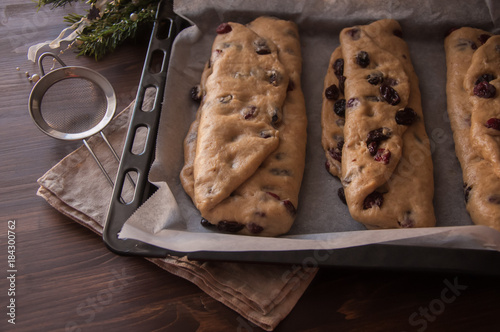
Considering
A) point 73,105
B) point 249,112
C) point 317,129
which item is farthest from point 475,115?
point 73,105

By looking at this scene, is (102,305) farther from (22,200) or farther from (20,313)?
(22,200)

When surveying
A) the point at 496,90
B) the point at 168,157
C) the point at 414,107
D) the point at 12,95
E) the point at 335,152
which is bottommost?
the point at 12,95

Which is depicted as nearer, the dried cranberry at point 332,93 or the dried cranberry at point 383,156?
the dried cranberry at point 383,156

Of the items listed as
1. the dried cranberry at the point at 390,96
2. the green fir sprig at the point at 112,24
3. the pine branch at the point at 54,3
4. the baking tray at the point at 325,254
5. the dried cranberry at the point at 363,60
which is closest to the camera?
the baking tray at the point at 325,254

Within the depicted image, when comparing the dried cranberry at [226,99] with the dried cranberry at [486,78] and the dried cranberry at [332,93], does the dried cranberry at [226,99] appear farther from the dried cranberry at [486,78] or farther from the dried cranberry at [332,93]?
the dried cranberry at [486,78]

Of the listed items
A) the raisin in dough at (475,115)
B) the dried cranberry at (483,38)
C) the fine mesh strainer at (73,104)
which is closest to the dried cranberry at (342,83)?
the raisin in dough at (475,115)

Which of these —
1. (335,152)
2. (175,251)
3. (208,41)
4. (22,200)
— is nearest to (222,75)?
(208,41)

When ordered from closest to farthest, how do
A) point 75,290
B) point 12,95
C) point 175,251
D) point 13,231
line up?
1. point 175,251
2. point 75,290
3. point 13,231
4. point 12,95
